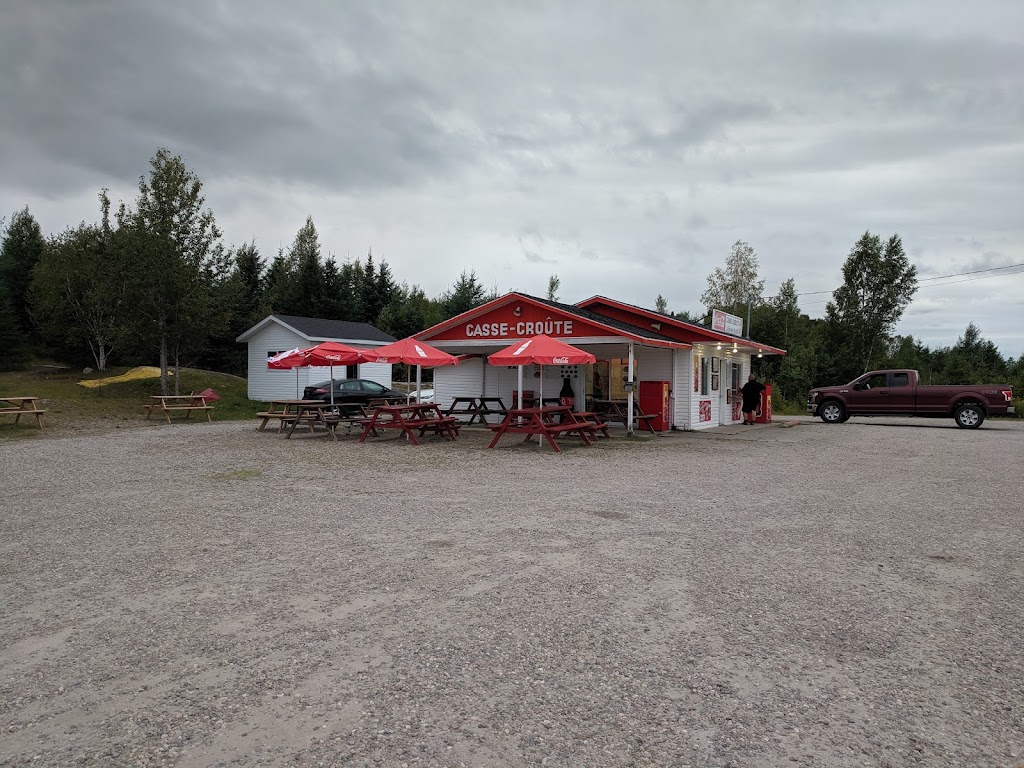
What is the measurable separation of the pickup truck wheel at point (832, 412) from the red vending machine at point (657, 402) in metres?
6.96

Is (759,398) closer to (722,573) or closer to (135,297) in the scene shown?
(722,573)

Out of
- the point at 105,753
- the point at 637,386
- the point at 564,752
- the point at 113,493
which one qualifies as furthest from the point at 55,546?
the point at 637,386

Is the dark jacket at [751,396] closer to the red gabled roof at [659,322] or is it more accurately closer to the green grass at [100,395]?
the red gabled roof at [659,322]

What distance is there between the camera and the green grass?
68.0 feet

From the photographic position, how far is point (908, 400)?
21.2 metres

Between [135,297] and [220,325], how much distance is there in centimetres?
330

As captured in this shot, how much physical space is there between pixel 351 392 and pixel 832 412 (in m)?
16.1

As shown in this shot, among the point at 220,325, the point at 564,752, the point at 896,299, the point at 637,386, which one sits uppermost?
the point at 896,299

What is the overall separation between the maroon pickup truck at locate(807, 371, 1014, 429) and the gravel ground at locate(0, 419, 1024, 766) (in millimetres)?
13963

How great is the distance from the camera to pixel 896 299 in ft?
134

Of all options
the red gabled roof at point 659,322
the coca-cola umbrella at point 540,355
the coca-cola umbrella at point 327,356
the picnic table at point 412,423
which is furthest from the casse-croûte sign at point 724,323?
the coca-cola umbrella at point 327,356

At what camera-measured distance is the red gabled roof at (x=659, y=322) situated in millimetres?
19062

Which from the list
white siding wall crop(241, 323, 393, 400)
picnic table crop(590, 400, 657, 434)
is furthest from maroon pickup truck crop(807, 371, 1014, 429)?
white siding wall crop(241, 323, 393, 400)

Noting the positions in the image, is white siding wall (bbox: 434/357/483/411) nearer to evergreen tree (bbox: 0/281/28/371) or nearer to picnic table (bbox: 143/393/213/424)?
picnic table (bbox: 143/393/213/424)
